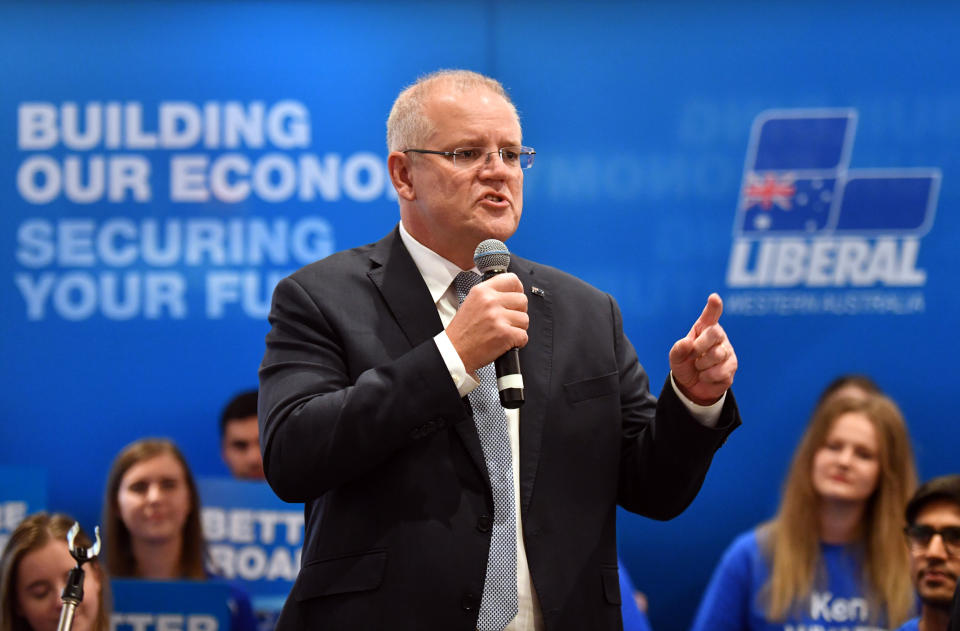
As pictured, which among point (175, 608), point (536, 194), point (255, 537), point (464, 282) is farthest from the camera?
point (536, 194)

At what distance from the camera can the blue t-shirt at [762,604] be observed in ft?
13.4

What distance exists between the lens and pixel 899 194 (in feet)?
15.7

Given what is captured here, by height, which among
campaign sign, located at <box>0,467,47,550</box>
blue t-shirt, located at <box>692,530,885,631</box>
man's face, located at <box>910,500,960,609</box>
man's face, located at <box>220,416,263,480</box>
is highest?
man's face, located at <box>220,416,263,480</box>

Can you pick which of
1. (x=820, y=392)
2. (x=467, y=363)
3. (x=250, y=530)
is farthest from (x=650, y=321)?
(x=467, y=363)

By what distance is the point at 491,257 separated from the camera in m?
2.09

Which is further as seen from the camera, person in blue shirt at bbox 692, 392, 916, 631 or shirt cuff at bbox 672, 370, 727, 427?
person in blue shirt at bbox 692, 392, 916, 631

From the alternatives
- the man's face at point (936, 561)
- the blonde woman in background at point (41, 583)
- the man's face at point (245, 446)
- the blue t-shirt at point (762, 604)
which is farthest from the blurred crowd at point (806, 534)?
the blonde woman in background at point (41, 583)

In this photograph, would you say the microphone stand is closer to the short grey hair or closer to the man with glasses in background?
the short grey hair

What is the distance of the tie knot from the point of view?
225cm

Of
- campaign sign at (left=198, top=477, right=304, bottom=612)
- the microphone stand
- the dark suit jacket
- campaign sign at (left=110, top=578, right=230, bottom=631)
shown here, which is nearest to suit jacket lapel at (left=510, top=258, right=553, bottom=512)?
the dark suit jacket

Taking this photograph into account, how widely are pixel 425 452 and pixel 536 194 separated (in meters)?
3.01

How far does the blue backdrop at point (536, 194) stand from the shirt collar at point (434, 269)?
267cm

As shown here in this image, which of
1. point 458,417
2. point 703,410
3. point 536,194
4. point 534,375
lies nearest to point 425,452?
point 458,417

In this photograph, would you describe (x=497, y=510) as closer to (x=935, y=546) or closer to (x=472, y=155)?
(x=472, y=155)
